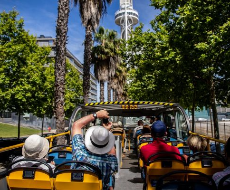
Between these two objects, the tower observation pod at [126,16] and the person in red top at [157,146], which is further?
the tower observation pod at [126,16]

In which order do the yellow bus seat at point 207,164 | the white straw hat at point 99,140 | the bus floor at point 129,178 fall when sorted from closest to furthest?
the white straw hat at point 99,140 → the yellow bus seat at point 207,164 → the bus floor at point 129,178

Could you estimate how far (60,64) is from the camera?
9992 mm

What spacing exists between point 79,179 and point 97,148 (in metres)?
0.46

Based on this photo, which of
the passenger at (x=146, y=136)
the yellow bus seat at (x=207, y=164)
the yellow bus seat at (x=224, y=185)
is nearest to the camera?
the yellow bus seat at (x=224, y=185)

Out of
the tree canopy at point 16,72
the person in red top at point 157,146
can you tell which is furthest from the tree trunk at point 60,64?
the person in red top at point 157,146

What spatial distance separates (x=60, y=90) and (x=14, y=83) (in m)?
4.62

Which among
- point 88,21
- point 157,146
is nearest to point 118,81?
point 88,21

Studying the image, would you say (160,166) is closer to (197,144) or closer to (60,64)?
(197,144)

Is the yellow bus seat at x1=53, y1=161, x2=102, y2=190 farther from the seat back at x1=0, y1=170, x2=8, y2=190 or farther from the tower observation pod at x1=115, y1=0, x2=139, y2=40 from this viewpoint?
the tower observation pod at x1=115, y1=0, x2=139, y2=40

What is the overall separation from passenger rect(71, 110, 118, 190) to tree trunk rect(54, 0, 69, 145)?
6.75 m

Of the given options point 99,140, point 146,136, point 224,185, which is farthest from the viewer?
point 146,136

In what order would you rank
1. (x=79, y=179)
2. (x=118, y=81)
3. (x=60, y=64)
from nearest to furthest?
(x=79, y=179) → (x=60, y=64) → (x=118, y=81)

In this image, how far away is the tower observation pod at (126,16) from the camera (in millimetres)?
112812

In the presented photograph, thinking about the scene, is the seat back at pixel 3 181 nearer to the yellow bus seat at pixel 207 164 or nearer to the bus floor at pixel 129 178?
the yellow bus seat at pixel 207 164
